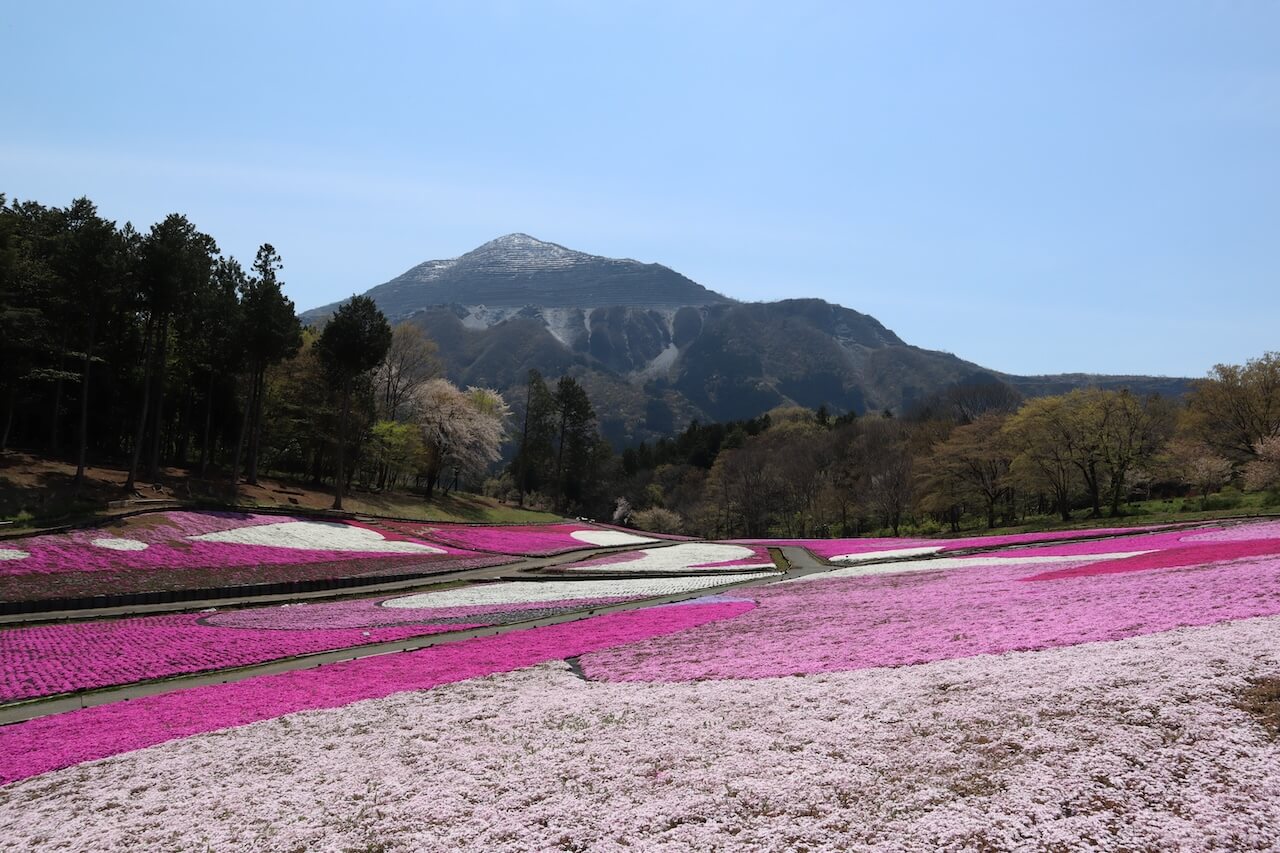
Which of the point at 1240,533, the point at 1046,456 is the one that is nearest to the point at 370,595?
the point at 1240,533

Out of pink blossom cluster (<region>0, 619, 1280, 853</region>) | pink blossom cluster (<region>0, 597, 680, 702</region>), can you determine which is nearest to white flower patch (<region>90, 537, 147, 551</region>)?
pink blossom cluster (<region>0, 597, 680, 702</region>)

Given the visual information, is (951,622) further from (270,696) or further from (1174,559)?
(270,696)

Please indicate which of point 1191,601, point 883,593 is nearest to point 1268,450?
point 883,593

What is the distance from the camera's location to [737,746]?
9.50 metres

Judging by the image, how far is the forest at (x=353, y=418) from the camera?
46.0 metres

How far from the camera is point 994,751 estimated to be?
8.27 metres

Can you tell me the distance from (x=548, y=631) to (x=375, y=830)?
1280cm

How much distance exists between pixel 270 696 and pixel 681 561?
31.7 m

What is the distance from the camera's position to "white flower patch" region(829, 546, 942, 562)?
3981cm

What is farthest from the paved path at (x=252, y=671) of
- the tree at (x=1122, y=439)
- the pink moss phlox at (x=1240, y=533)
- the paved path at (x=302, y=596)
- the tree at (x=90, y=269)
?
the tree at (x=1122, y=439)

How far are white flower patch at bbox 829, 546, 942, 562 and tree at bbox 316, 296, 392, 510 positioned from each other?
38833 mm

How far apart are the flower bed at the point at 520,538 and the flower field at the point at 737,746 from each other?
107ft

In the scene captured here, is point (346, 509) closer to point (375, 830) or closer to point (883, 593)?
point (883, 593)

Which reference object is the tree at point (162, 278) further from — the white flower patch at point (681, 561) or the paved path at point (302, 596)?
the white flower patch at point (681, 561)
